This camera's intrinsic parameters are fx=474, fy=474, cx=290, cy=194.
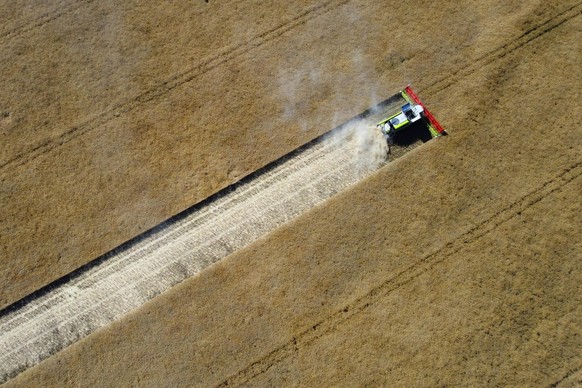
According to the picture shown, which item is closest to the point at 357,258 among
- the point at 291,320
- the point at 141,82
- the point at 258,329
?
the point at 291,320

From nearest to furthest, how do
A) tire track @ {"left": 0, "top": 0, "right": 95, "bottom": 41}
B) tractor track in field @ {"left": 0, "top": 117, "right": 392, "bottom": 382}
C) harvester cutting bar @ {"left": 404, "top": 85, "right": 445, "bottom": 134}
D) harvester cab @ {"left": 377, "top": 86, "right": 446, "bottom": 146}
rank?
1. tractor track in field @ {"left": 0, "top": 117, "right": 392, "bottom": 382}
2. harvester cab @ {"left": 377, "top": 86, "right": 446, "bottom": 146}
3. harvester cutting bar @ {"left": 404, "top": 85, "right": 445, "bottom": 134}
4. tire track @ {"left": 0, "top": 0, "right": 95, "bottom": 41}

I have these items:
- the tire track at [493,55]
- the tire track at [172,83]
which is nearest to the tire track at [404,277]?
the tire track at [493,55]

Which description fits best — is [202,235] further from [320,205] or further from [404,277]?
[404,277]

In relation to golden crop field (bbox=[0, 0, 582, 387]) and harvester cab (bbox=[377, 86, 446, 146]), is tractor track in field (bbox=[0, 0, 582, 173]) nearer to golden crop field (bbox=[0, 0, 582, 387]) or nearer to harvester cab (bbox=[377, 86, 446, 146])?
golden crop field (bbox=[0, 0, 582, 387])

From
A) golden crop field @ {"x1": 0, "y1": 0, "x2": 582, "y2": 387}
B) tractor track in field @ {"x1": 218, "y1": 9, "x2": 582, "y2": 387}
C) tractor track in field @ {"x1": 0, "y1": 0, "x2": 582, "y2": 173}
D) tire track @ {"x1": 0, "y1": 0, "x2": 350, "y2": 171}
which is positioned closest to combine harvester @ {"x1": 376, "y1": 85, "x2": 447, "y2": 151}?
golden crop field @ {"x1": 0, "y1": 0, "x2": 582, "y2": 387}

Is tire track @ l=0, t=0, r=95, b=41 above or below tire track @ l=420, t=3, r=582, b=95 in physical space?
above

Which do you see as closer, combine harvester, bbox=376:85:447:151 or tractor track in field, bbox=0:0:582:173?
combine harvester, bbox=376:85:447:151

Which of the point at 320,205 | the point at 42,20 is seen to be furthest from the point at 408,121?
the point at 42,20
